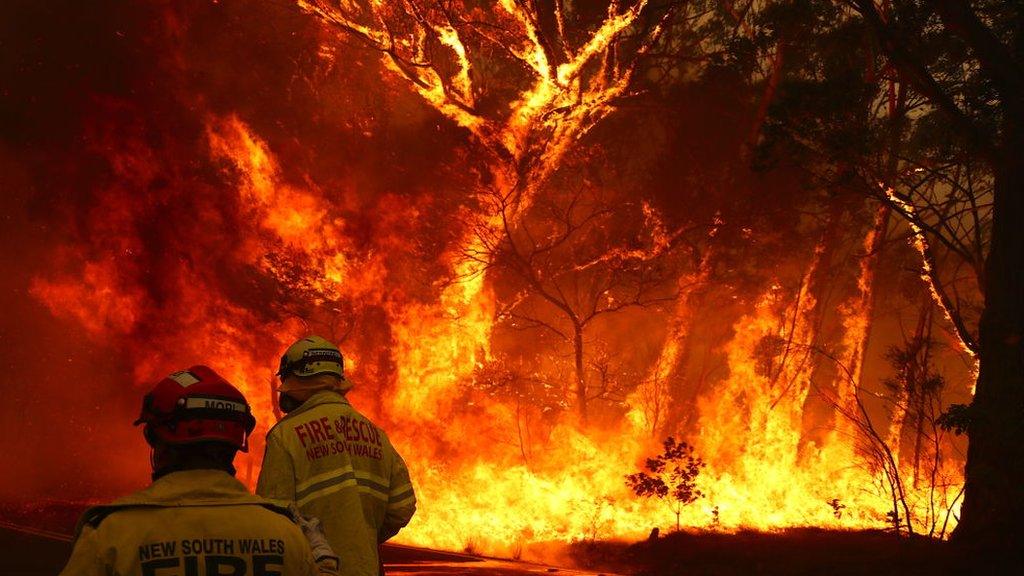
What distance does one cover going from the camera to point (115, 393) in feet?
71.5

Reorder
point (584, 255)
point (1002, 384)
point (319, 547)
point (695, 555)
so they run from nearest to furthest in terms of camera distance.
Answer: point (319, 547), point (1002, 384), point (695, 555), point (584, 255)

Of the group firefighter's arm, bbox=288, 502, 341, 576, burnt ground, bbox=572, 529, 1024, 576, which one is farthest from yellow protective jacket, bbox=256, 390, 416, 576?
burnt ground, bbox=572, 529, 1024, 576

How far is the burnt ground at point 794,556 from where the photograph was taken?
9.96 meters

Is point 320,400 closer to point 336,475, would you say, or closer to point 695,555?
point 336,475

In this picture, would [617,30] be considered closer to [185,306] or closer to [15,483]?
[185,306]

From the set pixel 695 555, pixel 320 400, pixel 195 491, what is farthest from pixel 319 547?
pixel 695 555

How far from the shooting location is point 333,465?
389cm

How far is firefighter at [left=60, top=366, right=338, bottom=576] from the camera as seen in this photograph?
2287mm

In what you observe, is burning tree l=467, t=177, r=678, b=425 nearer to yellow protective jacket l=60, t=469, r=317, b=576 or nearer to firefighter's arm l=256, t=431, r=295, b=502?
firefighter's arm l=256, t=431, r=295, b=502

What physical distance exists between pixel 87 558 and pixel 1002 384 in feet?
34.6

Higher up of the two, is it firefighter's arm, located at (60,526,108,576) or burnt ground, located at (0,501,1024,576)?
firefighter's arm, located at (60,526,108,576)

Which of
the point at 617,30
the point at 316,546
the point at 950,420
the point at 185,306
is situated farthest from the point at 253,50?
the point at 316,546

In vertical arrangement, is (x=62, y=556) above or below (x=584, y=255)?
below

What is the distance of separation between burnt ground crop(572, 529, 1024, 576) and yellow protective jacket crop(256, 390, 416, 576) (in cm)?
790
